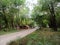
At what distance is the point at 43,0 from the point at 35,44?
24519 mm

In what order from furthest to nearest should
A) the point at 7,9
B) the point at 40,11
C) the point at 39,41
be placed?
the point at 7,9 < the point at 40,11 < the point at 39,41

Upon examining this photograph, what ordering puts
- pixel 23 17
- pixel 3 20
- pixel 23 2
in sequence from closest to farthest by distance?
pixel 3 20
pixel 23 2
pixel 23 17

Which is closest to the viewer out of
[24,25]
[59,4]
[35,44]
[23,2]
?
[35,44]

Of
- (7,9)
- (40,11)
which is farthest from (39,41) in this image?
(7,9)

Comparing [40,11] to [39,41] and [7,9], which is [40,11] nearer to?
[7,9]

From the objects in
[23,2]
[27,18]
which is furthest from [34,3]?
[27,18]

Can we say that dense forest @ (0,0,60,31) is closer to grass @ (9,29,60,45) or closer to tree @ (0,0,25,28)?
tree @ (0,0,25,28)

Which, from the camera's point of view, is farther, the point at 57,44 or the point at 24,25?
the point at 24,25

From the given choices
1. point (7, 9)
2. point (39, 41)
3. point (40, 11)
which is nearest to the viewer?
point (39, 41)

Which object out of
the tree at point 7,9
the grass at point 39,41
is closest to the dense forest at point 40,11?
the tree at point 7,9

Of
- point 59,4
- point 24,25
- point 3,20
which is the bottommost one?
point 24,25

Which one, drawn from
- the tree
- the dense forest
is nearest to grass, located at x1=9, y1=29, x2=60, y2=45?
the dense forest

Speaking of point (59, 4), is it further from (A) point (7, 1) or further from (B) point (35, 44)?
(B) point (35, 44)

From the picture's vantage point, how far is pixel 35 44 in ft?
37.6
